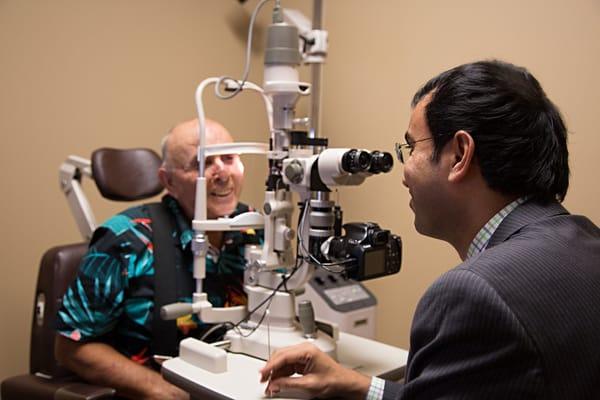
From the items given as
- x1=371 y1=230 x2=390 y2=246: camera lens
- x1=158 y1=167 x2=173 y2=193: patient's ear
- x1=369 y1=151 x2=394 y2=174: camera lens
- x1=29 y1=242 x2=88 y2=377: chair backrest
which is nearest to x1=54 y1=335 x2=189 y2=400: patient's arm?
x1=29 y1=242 x2=88 y2=377: chair backrest

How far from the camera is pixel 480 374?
2.77 ft

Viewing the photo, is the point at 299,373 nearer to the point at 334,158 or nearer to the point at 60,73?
the point at 334,158

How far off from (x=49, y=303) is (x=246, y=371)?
0.88m

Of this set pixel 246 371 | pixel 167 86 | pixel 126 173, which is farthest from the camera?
pixel 167 86

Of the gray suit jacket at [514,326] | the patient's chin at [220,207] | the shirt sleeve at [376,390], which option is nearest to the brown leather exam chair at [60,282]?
the patient's chin at [220,207]

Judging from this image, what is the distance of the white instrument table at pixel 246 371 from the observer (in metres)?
1.34

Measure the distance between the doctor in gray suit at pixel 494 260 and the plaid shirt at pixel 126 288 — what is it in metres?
0.60

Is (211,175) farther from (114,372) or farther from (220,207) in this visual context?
(114,372)

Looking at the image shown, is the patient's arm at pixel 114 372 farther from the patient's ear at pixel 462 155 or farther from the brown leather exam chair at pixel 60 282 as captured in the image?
the patient's ear at pixel 462 155

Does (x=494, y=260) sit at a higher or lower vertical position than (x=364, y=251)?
higher

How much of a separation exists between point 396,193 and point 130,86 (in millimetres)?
1358

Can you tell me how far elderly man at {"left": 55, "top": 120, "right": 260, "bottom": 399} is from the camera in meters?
1.73

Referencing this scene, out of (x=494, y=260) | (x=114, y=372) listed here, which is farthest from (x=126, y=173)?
(x=494, y=260)

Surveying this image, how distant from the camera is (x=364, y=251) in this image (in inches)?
52.9
